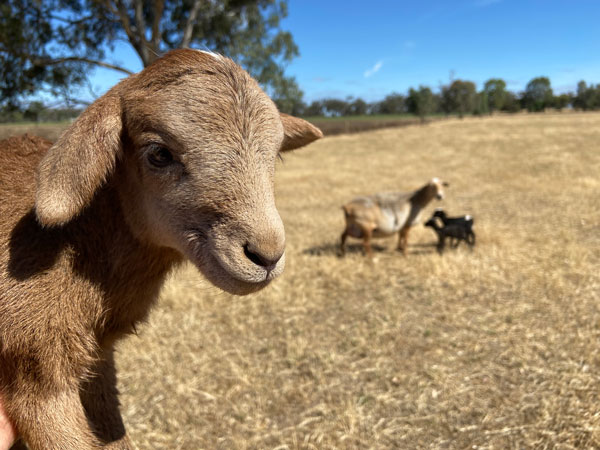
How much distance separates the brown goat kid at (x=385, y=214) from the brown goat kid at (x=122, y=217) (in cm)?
506

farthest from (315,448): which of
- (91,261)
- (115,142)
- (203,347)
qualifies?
(115,142)

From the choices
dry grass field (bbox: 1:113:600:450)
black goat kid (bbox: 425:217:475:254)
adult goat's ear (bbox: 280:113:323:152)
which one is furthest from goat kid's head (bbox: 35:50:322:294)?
black goat kid (bbox: 425:217:475:254)

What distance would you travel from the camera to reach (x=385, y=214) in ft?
23.1

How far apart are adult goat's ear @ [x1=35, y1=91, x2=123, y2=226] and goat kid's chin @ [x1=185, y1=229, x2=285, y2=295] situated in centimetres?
46

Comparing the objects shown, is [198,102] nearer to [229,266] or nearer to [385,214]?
[229,266]

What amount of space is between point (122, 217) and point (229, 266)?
0.71 m

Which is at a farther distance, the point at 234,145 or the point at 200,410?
the point at 200,410

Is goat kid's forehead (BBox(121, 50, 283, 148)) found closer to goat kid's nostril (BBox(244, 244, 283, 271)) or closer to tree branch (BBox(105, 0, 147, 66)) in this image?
goat kid's nostril (BBox(244, 244, 283, 271))

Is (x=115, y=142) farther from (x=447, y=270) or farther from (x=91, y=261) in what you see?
(x=447, y=270)

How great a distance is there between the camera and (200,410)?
347cm

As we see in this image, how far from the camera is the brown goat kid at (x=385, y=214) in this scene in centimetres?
685

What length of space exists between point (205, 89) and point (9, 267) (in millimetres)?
1145

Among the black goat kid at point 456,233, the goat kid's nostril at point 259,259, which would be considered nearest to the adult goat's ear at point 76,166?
the goat kid's nostril at point 259,259

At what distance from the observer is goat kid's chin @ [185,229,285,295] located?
159 cm
